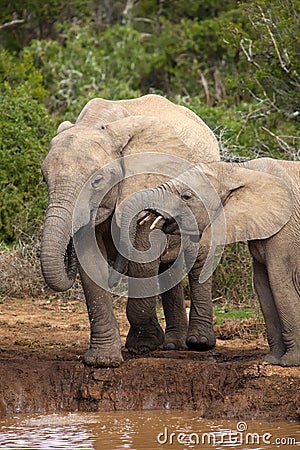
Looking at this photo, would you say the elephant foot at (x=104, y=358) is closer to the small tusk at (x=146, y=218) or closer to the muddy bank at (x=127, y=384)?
the muddy bank at (x=127, y=384)

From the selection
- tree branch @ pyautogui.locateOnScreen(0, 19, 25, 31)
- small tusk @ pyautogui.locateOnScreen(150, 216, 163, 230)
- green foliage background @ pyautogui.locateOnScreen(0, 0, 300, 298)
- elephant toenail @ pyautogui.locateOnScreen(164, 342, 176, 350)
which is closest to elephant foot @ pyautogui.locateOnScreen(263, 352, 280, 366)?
small tusk @ pyautogui.locateOnScreen(150, 216, 163, 230)

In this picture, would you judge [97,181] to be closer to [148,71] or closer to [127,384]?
[127,384]

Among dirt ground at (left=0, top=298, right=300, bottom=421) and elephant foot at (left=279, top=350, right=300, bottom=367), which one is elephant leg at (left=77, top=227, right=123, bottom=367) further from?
elephant foot at (left=279, top=350, right=300, bottom=367)

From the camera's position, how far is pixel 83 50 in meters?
18.9

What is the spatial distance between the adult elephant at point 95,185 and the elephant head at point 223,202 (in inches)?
14.1

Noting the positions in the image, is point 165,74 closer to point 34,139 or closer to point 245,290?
point 34,139

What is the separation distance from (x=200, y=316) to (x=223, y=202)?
1.56 meters

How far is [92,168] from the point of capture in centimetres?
654

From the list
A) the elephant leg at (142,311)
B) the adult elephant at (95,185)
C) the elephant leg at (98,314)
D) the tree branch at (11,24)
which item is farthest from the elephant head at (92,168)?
the tree branch at (11,24)

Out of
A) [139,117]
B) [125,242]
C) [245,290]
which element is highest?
[139,117]

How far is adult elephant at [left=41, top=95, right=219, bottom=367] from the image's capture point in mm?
6328

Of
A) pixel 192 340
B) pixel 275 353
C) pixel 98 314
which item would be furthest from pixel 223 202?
pixel 192 340

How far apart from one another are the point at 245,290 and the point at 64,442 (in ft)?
14.4

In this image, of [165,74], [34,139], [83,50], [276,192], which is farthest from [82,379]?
[165,74]
